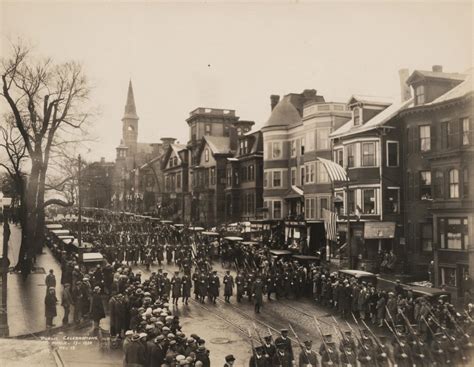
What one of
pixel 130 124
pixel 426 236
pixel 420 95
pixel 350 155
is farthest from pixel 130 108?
pixel 426 236

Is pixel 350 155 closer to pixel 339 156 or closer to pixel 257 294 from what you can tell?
pixel 339 156

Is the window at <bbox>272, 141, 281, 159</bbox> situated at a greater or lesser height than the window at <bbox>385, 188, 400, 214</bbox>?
greater

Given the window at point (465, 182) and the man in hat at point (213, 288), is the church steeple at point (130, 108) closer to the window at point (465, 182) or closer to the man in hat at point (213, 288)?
the man in hat at point (213, 288)

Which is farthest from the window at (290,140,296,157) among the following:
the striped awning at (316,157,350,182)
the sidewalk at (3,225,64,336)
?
the sidewalk at (3,225,64,336)

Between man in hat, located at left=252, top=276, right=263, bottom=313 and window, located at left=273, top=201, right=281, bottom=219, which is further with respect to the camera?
window, located at left=273, top=201, right=281, bottom=219

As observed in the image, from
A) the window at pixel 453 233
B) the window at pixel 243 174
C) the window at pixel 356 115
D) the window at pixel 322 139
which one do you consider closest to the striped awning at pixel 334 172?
the window at pixel 453 233

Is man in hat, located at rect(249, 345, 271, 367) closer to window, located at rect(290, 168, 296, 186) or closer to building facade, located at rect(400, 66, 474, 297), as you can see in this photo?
building facade, located at rect(400, 66, 474, 297)

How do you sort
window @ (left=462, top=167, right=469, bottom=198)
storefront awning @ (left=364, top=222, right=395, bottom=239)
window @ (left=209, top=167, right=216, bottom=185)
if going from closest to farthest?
window @ (left=462, top=167, right=469, bottom=198)
storefront awning @ (left=364, top=222, right=395, bottom=239)
window @ (left=209, top=167, right=216, bottom=185)

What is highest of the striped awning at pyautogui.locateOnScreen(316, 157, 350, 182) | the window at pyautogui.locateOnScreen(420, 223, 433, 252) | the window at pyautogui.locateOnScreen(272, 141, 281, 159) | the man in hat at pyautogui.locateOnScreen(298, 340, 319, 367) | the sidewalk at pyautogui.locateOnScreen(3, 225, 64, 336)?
the window at pyautogui.locateOnScreen(272, 141, 281, 159)
